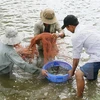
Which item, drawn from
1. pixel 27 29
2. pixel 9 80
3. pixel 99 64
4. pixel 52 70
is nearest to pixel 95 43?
pixel 99 64

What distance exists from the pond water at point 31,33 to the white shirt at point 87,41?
3.00ft

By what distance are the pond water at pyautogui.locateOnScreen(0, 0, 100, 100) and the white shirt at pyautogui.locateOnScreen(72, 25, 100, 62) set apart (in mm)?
914

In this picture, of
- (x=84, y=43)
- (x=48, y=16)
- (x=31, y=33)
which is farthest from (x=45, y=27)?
(x=31, y=33)

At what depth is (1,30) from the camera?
8.80 meters

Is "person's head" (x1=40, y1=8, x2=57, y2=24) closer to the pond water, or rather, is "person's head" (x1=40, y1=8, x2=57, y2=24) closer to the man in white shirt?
the pond water

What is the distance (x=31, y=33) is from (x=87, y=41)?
163 inches

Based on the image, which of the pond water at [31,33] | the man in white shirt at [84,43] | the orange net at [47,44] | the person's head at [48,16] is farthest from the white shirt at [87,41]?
the person's head at [48,16]

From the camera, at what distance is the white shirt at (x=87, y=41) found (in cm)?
466

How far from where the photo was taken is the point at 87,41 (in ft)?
15.4

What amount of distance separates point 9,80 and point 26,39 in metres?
2.53

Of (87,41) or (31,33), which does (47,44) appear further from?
(31,33)

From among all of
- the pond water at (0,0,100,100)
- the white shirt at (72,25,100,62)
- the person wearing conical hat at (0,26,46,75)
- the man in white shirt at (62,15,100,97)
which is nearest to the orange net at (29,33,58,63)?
the pond water at (0,0,100,100)

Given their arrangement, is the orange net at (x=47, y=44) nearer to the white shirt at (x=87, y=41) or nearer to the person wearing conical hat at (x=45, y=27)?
the person wearing conical hat at (x=45, y=27)

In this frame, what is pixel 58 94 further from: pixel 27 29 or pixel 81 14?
pixel 81 14
